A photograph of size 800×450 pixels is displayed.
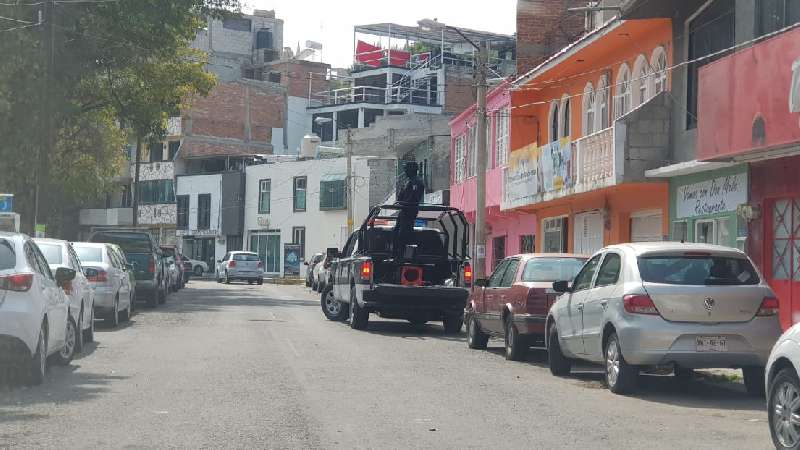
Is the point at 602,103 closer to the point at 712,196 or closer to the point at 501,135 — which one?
the point at 712,196

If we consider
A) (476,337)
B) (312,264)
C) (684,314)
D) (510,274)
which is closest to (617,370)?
(684,314)

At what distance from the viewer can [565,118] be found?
32.6 metres

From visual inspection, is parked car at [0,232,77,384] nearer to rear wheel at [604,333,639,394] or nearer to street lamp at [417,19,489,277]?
rear wheel at [604,333,639,394]

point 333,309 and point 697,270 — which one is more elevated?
point 697,270

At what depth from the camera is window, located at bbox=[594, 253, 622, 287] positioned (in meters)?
13.3

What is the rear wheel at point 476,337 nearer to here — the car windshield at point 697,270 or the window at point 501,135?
the car windshield at point 697,270

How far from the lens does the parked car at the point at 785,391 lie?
8344 mm

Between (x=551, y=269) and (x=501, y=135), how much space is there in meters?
20.7

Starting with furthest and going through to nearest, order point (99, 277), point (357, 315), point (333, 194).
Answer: point (333, 194), point (357, 315), point (99, 277)

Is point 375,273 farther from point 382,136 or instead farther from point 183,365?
point 382,136

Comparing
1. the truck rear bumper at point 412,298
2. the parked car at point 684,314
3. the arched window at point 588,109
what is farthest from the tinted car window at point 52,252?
the arched window at point 588,109

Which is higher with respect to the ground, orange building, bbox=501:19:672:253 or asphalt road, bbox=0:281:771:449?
orange building, bbox=501:19:672:253

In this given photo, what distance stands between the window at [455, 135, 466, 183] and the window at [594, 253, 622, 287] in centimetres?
2914

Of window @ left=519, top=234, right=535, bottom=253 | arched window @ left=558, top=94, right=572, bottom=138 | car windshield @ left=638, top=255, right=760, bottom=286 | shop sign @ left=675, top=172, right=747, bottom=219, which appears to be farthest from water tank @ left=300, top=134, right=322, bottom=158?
car windshield @ left=638, top=255, right=760, bottom=286
